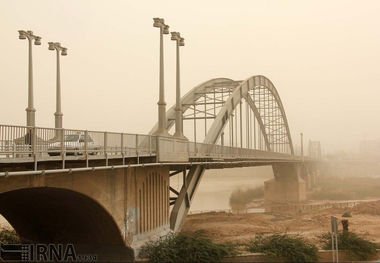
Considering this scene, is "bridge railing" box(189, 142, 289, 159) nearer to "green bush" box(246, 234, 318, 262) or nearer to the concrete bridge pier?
"green bush" box(246, 234, 318, 262)

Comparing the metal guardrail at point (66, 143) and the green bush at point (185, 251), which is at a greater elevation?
the metal guardrail at point (66, 143)

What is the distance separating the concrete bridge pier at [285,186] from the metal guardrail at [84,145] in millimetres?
49242

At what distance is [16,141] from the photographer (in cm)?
1344

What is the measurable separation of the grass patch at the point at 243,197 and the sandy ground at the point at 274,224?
53.9 ft

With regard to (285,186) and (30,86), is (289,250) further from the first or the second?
(285,186)

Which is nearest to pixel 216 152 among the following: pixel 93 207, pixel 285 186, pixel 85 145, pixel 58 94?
pixel 58 94

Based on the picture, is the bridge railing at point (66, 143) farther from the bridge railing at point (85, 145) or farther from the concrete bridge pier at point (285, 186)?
the concrete bridge pier at point (285, 186)

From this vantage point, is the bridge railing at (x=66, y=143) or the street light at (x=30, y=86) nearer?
the bridge railing at (x=66, y=143)

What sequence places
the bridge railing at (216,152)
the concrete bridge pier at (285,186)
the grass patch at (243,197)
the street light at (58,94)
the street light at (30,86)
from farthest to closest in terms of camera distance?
the concrete bridge pier at (285,186) < the grass patch at (243,197) < the bridge railing at (216,152) < the street light at (58,94) < the street light at (30,86)

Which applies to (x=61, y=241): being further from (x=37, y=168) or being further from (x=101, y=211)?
(x=37, y=168)

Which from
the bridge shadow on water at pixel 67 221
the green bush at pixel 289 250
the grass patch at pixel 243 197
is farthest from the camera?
the grass patch at pixel 243 197

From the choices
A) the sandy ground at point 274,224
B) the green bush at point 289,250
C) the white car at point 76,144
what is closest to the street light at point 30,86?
the white car at point 76,144

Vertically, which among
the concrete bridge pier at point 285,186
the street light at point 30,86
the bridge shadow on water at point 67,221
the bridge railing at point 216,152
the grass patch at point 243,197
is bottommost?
the grass patch at point 243,197

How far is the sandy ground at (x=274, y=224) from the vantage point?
3106 centimetres
